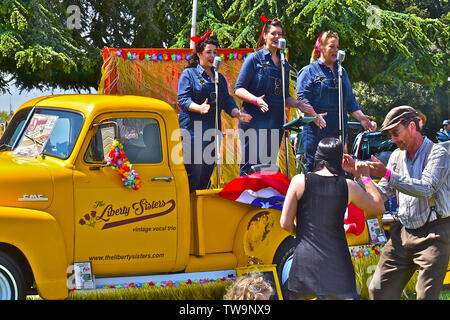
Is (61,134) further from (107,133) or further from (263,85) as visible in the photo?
(263,85)

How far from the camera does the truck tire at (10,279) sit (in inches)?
222

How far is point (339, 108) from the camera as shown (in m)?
7.36

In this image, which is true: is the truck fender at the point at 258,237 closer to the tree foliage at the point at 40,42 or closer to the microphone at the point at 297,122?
the microphone at the point at 297,122

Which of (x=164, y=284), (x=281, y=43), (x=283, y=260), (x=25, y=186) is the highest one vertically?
(x=281, y=43)

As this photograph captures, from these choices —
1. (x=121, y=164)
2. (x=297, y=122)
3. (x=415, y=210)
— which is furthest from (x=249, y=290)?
(x=297, y=122)

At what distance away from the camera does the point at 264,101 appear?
7363 mm

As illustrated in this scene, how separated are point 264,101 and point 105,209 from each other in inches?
81.9

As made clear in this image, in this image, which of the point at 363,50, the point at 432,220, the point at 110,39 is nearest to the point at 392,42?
the point at 363,50

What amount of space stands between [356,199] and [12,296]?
8.75 feet

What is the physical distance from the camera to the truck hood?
19.1 feet

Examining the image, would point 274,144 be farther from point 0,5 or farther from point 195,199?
point 0,5

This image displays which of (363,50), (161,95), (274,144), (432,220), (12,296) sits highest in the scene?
(363,50)

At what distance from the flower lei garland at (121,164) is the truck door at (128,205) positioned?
0.05m

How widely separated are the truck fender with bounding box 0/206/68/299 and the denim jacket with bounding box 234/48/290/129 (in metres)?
2.33
